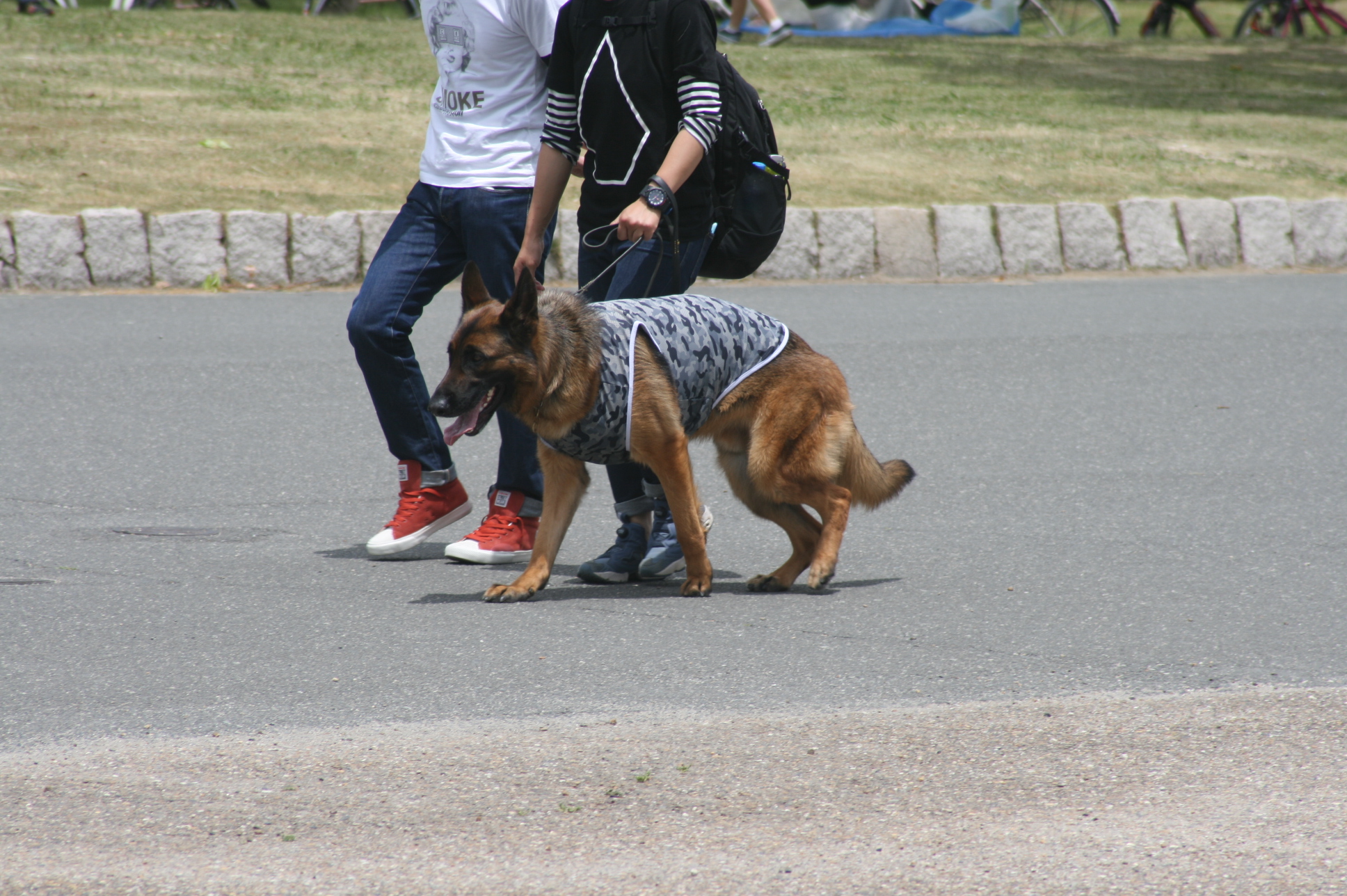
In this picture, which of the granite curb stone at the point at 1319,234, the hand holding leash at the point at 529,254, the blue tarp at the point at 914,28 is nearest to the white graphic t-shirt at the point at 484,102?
the hand holding leash at the point at 529,254

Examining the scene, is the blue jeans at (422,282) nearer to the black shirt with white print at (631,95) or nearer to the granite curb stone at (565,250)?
the black shirt with white print at (631,95)

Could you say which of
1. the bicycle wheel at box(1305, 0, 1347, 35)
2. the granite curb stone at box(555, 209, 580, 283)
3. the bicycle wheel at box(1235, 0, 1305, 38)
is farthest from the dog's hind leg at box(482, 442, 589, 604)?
the bicycle wheel at box(1305, 0, 1347, 35)

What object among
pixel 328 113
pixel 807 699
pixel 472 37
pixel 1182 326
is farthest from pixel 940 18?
pixel 807 699

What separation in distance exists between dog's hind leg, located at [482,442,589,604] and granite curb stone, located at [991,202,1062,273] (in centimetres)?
698

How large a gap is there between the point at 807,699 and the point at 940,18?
62.2 ft

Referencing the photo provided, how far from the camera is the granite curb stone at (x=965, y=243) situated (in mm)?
10812

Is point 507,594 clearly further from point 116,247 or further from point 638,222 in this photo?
point 116,247

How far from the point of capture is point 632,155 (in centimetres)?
470

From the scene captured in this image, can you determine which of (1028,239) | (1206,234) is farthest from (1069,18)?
(1028,239)

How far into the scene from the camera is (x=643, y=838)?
3102mm

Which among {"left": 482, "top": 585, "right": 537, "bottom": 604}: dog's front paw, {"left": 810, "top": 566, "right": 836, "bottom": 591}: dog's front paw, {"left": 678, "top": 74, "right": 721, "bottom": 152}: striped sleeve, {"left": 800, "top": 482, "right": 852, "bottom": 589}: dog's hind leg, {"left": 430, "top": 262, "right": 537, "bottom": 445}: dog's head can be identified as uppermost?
{"left": 678, "top": 74, "right": 721, "bottom": 152}: striped sleeve

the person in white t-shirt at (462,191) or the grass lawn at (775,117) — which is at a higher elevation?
the person in white t-shirt at (462,191)

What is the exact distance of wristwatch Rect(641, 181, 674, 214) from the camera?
4465mm

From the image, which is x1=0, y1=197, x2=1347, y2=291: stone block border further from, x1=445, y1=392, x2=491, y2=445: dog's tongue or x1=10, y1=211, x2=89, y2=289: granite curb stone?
x1=445, y1=392, x2=491, y2=445: dog's tongue
